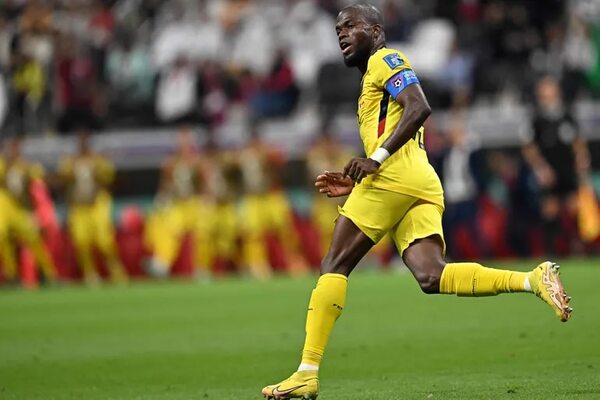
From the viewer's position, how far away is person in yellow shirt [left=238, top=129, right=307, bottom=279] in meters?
23.2

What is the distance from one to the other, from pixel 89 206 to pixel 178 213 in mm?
1620

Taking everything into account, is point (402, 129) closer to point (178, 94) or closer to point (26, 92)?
point (178, 94)

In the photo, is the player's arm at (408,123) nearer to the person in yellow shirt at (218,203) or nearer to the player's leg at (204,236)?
the player's leg at (204,236)

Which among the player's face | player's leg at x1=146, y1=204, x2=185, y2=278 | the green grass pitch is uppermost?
the player's face

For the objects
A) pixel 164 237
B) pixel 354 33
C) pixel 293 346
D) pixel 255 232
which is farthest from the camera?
pixel 164 237

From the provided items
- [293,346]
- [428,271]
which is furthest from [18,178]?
[428,271]

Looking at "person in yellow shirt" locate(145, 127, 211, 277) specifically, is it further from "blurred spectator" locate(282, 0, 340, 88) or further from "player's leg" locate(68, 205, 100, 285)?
"blurred spectator" locate(282, 0, 340, 88)

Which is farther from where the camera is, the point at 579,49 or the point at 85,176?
the point at 579,49

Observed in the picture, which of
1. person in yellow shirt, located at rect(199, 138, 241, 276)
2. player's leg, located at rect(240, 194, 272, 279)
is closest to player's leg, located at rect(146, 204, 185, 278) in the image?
person in yellow shirt, located at rect(199, 138, 241, 276)

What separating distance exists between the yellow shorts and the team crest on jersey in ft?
2.51

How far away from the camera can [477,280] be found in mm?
7695

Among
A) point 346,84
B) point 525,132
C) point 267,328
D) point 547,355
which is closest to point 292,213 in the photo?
point 346,84

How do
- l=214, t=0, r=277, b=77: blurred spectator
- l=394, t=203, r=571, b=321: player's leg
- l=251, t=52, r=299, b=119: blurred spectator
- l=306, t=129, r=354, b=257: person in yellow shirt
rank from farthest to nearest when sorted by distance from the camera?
l=214, t=0, r=277, b=77: blurred spectator, l=251, t=52, r=299, b=119: blurred spectator, l=306, t=129, r=354, b=257: person in yellow shirt, l=394, t=203, r=571, b=321: player's leg

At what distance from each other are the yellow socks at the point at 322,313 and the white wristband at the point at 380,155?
751 mm
